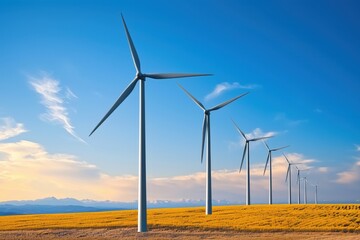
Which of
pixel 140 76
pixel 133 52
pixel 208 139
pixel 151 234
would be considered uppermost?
pixel 133 52

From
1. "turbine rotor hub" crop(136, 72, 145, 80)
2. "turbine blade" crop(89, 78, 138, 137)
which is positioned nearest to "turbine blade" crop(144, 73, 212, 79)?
"turbine rotor hub" crop(136, 72, 145, 80)

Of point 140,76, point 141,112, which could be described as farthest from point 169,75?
point 141,112

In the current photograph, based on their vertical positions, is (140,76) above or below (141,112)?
above

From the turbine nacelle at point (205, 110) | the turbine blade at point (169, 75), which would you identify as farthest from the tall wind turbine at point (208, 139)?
the turbine blade at point (169, 75)

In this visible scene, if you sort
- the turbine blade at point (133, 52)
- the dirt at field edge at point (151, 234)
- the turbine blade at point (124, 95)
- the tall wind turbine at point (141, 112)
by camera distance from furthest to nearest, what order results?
the turbine blade at point (133, 52) < the turbine blade at point (124, 95) < the tall wind turbine at point (141, 112) < the dirt at field edge at point (151, 234)

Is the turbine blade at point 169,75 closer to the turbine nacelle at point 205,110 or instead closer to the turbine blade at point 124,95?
the turbine blade at point 124,95

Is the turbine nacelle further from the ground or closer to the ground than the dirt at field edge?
further from the ground

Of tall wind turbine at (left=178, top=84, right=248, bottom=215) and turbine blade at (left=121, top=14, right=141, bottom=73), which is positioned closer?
turbine blade at (left=121, top=14, right=141, bottom=73)

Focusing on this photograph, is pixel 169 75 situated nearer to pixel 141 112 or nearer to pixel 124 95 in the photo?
pixel 124 95

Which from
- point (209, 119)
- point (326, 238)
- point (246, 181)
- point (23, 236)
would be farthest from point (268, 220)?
point (246, 181)

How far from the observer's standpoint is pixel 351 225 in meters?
55.3

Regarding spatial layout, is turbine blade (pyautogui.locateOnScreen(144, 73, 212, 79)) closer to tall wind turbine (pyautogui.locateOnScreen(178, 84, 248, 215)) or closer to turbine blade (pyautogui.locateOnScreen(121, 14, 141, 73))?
turbine blade (pyautogui.locateOnScreen(121, 14, 141, 73))

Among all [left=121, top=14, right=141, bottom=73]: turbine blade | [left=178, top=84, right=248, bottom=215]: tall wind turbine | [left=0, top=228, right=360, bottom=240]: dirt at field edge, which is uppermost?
[left=121, top=14, right=141, bottom=73]: turbine blade

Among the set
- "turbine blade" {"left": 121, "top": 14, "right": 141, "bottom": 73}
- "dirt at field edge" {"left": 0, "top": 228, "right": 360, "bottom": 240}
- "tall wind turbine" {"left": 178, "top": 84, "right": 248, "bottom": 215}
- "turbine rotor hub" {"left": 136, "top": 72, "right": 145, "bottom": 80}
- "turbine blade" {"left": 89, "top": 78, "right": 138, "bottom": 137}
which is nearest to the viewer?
"dirt at field edge" {"left": 0, "top": 228, "right": 360, "bottom": 240}
